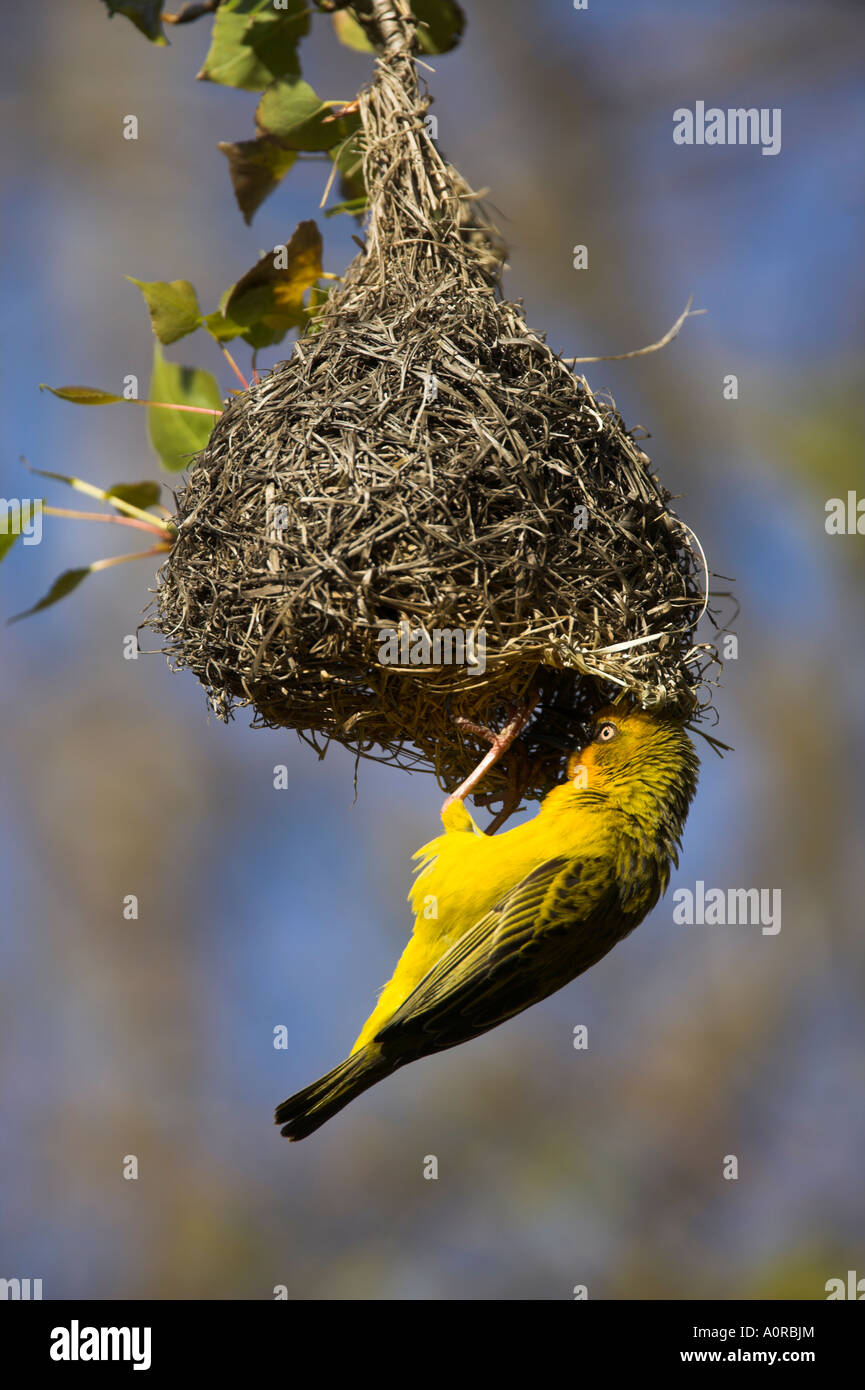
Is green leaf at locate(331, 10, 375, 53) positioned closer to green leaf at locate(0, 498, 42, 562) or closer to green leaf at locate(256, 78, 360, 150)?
green leaf at locate(256, 78, 360, 150)

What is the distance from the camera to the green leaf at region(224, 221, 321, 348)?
3445 mm

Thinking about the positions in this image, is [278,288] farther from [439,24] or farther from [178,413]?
[439,24]

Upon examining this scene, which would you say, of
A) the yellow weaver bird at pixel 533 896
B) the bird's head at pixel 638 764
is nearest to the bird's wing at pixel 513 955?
the yellow weaver bird at pixel 533 896

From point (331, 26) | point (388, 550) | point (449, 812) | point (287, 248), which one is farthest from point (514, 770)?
point (331, 26)

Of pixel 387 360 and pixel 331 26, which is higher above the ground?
pixel 331 26

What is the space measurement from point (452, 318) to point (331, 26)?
1.47 meters

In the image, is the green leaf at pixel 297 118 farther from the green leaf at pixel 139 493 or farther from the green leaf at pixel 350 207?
the green leaf at pixel 139 493

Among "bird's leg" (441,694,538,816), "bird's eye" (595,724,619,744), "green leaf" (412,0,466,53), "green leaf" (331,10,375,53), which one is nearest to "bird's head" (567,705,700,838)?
"bird's eye" (595,724,619,744)

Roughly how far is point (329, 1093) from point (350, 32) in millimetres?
3145

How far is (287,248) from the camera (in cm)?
345

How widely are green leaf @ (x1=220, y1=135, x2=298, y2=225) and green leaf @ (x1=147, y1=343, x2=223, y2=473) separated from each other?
1.61 feet

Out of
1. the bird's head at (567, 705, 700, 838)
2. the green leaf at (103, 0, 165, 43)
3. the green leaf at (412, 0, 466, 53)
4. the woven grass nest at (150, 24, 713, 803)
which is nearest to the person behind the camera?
the woven grass nest at (150, 24, 713, 803)

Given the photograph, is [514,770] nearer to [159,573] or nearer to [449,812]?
[449,812]

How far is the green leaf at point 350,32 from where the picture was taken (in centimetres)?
399
